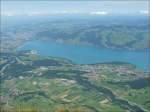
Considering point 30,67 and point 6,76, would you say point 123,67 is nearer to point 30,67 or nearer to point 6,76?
point 30,67

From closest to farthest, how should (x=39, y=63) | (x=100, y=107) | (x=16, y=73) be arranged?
(x=100, y=107)
(x=16, y=73)
(x=39, y=63)

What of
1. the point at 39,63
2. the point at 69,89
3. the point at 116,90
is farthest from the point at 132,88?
the point at 39,63

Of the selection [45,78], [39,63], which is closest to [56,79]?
[45,78]

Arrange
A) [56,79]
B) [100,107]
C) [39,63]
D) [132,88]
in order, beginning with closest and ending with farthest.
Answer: [100,107] → [132,88] → [56,79] → [39,63]

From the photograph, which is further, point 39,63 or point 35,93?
point 39,63

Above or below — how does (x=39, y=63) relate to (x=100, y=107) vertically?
below

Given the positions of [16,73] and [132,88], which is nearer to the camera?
[132,88]

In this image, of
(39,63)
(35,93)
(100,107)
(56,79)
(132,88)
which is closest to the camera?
(100,107)

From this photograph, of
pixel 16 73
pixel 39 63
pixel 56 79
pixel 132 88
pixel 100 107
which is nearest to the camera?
pixel 100 107

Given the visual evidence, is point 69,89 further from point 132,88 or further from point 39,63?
point 39,63
